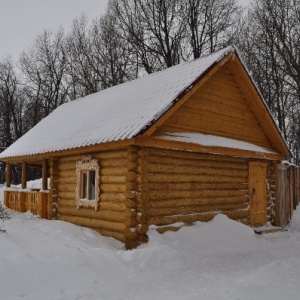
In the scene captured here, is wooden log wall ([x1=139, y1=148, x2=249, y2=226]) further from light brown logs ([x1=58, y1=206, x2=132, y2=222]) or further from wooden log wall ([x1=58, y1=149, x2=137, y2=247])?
light brown logs ([x1=58, y1=206, x2=132, y2=222])

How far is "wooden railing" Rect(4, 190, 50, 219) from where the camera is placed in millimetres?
13852

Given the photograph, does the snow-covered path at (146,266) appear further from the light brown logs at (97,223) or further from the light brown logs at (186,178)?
the light brown logs at (186,178)

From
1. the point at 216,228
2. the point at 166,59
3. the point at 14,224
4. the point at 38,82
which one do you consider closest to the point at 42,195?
the point at 14,224

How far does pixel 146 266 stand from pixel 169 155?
3.45 m

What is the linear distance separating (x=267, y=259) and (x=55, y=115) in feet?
43.4

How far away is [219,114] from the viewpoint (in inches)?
488

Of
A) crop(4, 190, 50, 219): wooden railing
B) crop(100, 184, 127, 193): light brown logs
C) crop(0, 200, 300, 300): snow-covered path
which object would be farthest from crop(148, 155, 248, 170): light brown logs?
crop(4, 190, 50, 219): wooden railing

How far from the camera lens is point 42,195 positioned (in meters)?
13.9

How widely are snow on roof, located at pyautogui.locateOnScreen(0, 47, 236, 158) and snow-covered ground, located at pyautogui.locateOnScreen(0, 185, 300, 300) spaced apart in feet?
9.16

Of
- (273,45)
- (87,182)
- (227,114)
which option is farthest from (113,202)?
(273,45)

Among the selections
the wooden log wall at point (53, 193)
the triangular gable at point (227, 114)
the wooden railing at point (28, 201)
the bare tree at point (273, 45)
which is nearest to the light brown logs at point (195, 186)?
the triangular gable at point (227, 114)

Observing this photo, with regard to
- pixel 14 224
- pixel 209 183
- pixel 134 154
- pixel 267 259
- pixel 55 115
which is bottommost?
pixel 267 259

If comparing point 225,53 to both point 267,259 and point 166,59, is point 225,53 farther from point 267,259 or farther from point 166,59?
point 166,59

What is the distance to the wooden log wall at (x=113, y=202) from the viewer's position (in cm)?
965
